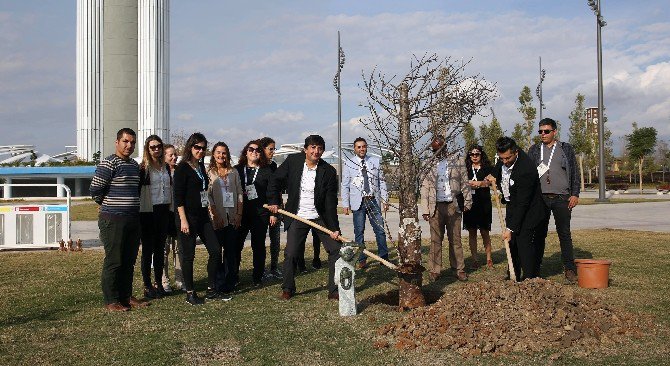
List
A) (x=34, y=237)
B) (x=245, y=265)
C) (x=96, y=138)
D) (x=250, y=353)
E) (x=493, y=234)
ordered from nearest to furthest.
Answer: (x=250, y=353) → (x=245, y=265) → (x=34, y=237) → (x=493, y=234) → (x=96, y=138)

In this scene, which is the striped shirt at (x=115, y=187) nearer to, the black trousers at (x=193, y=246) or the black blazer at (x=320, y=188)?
the black trousers at (x=193, y=246)

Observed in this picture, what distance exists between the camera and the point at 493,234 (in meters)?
13.7

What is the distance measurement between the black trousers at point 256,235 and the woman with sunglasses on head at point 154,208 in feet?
3.69

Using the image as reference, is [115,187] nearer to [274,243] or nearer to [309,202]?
[309,202]

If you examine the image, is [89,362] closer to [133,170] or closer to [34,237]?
[133,170]

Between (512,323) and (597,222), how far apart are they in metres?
13.3

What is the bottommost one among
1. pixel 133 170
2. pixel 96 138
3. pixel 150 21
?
pixel 133 170

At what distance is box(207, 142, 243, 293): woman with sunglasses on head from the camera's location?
24.3 feet

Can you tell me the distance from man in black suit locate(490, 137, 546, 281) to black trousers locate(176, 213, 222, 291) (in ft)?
10.8

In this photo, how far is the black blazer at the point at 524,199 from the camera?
6.90 metres

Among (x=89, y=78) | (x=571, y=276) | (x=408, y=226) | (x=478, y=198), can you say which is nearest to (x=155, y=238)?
(x=408, y=226)

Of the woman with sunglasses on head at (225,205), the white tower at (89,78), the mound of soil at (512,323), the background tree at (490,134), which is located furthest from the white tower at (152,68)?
the mound of soil at (512,323)

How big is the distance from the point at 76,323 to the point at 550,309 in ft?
14.5

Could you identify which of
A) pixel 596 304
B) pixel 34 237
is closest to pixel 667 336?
pixel 596 304
